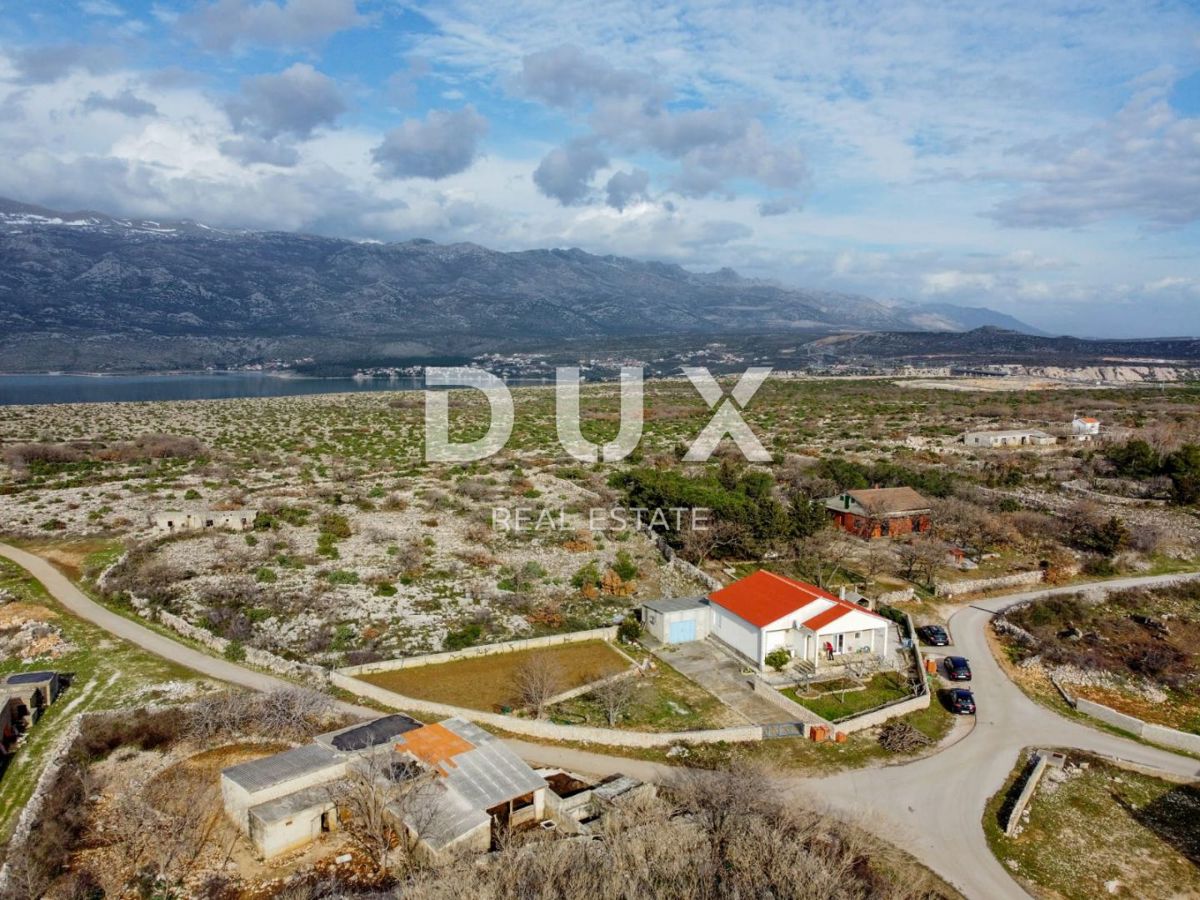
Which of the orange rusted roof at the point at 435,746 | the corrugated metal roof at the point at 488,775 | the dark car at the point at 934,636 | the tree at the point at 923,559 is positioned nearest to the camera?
the corrugated metal roof at the point at 488,775

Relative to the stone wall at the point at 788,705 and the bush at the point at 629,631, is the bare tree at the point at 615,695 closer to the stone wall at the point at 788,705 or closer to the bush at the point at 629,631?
the bush at the point at 629,631

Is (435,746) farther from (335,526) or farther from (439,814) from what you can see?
(335,526)

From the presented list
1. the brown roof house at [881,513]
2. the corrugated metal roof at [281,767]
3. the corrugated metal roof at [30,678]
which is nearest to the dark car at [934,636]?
the brown roof house at [881,513]

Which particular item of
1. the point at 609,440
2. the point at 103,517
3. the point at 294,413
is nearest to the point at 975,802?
the point at 103,517

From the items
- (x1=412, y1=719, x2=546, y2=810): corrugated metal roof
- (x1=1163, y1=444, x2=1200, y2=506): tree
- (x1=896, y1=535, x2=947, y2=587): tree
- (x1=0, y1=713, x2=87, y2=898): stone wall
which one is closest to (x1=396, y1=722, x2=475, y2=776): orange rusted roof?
(x1=412, y1=719, x2=546, y2=810): corrugated metal roof

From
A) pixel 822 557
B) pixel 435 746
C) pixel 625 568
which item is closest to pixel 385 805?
pixel 435 746
